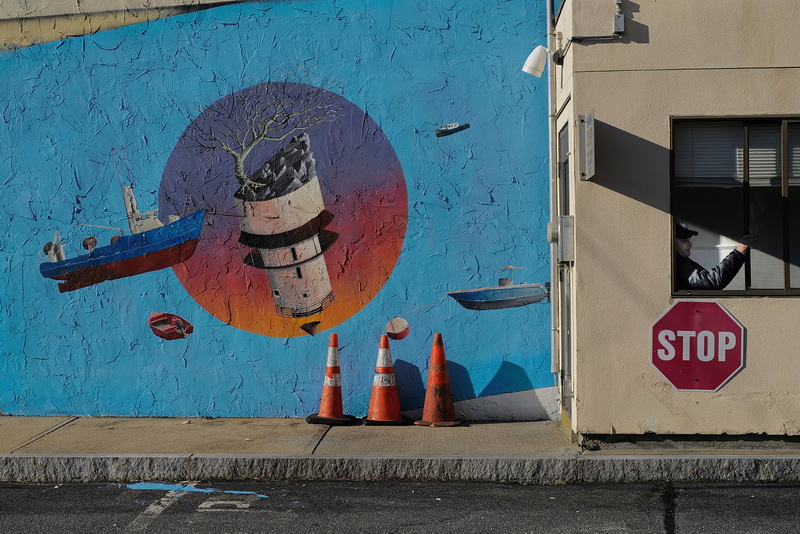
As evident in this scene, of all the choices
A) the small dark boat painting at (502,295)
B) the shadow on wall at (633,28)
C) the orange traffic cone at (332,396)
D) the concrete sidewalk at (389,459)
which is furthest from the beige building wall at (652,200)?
the orange traffic cone at (332,396)

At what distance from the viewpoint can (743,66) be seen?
655 cm

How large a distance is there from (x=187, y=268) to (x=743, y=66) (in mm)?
5157

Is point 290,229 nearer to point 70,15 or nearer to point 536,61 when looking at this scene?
point 536,61

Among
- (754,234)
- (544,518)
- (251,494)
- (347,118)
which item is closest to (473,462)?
(544,518)

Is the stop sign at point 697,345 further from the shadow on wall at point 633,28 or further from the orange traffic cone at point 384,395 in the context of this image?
the orange traffic cone at point 384,395

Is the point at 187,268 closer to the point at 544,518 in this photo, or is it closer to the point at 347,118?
the point at 347,118

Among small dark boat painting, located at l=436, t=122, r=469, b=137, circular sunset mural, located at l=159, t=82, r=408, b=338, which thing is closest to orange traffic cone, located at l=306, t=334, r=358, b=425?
circular sunset mural, located at l=159, t=82, r=408, b=338

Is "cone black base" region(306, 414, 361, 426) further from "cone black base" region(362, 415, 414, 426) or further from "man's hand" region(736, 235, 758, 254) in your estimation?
"man's hand" region(736, 235, 758, 254)

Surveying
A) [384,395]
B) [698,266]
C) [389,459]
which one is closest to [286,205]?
[384,395]

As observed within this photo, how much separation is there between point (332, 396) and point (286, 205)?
183 cm

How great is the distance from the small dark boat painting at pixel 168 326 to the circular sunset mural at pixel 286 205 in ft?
0.91

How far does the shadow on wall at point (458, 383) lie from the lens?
782 cm

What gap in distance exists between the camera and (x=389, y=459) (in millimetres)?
6398

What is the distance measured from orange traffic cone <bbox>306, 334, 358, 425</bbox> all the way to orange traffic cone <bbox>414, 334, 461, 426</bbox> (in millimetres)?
715
